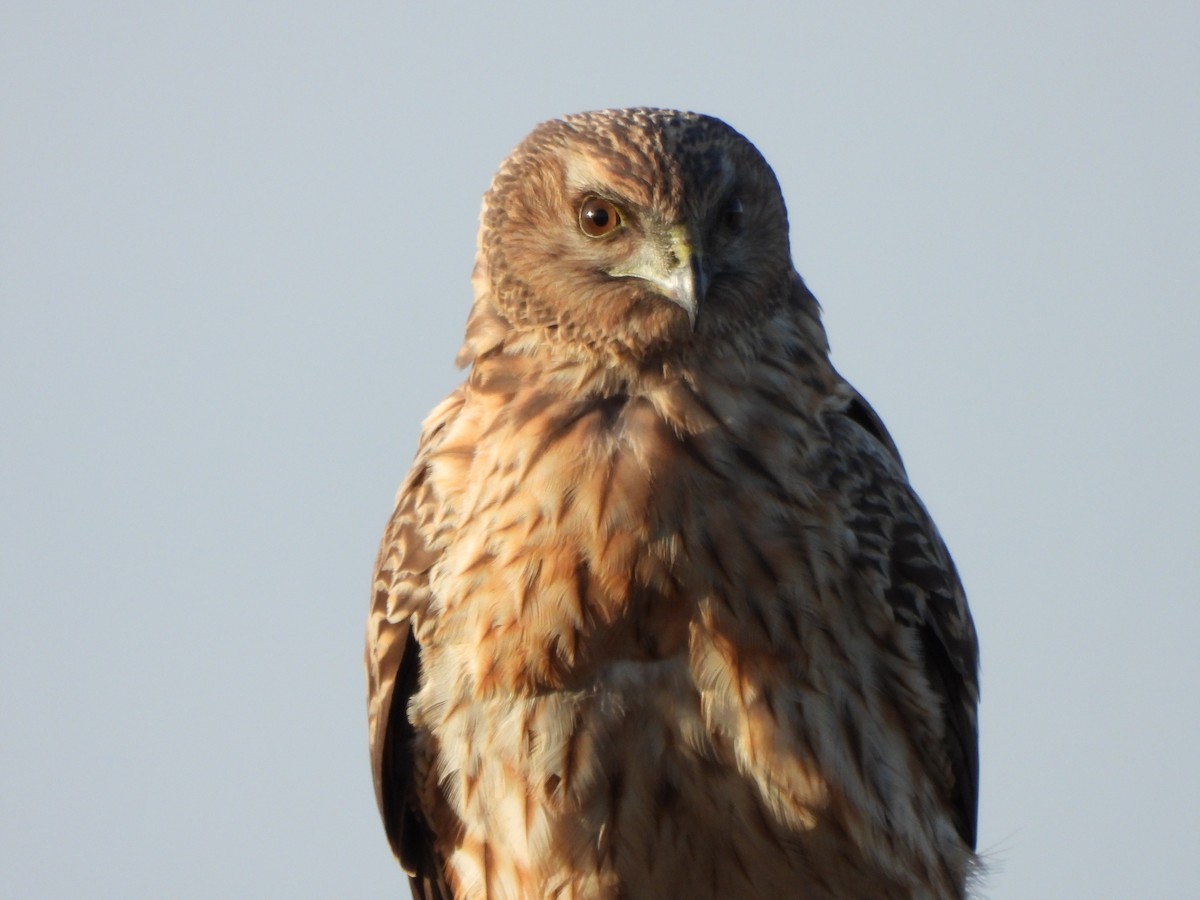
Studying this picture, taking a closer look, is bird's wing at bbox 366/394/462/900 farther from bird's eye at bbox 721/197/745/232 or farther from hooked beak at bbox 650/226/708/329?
bird's eye at bbox 721/197/745/232

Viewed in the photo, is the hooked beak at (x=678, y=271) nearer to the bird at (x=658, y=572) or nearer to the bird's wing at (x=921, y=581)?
the bird at (x=658, y=572)

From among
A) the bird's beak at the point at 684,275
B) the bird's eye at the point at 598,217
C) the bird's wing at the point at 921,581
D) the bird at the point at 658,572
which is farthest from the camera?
the bird's wing at the point at 921,581

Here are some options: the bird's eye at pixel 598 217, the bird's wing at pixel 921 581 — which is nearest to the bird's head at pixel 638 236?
the bird's eye at pixel 598 217

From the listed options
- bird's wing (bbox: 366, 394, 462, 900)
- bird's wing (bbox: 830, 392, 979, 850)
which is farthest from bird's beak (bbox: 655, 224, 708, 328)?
bird's wing (bbox: 366, 394, 462, 900)

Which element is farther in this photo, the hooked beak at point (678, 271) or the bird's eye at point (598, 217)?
the bird's eye at point (598, 217)

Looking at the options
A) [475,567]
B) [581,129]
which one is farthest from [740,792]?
[581,129]

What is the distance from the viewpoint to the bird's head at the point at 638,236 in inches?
228

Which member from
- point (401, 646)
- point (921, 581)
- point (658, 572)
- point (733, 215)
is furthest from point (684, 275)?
point (401, 646)

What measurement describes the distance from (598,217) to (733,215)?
1.57 feet

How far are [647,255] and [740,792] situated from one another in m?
1.88

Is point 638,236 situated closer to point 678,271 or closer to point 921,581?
point 678,271

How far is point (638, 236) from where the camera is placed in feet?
19.4

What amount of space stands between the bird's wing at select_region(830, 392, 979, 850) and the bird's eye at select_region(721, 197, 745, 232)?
849mm

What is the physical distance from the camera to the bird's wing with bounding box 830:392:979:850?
6.20 meters
